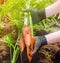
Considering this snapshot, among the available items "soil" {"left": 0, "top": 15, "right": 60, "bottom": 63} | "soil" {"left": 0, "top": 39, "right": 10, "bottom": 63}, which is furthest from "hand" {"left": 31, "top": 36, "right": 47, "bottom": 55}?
"soil" {"left": 0, "top": 39, "right": 10, "bottom": 63}

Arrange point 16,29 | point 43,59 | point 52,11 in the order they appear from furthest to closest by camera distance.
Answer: point 16,29 → point 43,59 → point 52,11

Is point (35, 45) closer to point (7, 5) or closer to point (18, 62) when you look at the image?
point (18, 62)

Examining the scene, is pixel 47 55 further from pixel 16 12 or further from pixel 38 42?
pixel 16 12

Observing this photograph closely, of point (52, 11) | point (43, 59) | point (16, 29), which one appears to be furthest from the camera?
point (16, 29)

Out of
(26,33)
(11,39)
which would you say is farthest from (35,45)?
(11,39)

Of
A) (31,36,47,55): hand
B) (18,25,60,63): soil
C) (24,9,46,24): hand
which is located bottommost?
(18,25,60,63): soil

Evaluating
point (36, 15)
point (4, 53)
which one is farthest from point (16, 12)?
point (4, 53)

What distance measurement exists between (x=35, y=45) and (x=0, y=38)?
362 mm

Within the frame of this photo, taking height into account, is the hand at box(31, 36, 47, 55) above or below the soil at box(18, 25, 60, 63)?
above

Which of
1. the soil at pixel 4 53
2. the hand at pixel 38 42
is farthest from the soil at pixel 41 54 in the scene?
the hand at pixel 38 42

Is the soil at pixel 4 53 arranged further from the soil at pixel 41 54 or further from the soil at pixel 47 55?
the soil at pixel 47 55

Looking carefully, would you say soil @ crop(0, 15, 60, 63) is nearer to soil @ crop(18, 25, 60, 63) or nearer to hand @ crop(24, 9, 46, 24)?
soil @ crop(18, 25, 60, 63)

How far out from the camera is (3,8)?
1.69 metres

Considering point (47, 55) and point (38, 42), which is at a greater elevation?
point (38, 42)
